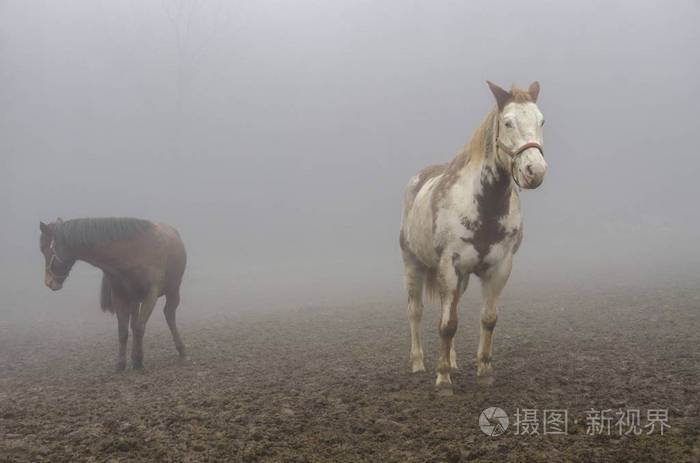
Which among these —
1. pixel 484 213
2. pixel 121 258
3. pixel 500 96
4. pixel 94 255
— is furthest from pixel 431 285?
pixel 94 255

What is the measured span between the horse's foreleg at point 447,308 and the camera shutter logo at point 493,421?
62 cm

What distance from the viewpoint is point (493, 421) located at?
118 inches

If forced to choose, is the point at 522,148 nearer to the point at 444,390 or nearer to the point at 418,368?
the point at 444,390

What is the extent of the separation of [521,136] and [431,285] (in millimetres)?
2362

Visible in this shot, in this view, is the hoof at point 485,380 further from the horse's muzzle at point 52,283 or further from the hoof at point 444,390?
the horse's muzzle at point 52,283

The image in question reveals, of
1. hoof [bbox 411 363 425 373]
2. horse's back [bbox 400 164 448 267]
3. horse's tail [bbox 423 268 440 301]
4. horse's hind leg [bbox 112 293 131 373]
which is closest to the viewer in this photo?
horse's back [bbox 400 164 448 267]

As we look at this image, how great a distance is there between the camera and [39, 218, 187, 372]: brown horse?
6.16 metres

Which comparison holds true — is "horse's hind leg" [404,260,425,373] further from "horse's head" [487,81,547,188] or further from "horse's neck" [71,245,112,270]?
"horse's neck" [71,245,112,270]

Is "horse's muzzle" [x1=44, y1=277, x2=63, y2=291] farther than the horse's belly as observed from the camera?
Yes

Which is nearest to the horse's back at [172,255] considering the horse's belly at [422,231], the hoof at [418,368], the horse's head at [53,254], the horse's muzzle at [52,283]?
the horse's head at [53,254]

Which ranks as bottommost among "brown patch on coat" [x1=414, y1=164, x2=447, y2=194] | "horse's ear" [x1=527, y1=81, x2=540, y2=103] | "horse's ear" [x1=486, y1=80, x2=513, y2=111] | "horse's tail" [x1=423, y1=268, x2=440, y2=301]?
"horse's tail" [x1=423, y1=268, x2=440, y2=301]

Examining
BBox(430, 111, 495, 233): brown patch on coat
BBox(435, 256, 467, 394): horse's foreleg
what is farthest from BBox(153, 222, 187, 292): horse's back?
BBox(435, 256, 467, 394): horse's foreleg

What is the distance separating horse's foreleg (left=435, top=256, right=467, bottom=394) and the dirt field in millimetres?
202

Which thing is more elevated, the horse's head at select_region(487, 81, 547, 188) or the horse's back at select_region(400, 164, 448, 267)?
the horse's head at select_region(487, 81, 547, 188)
